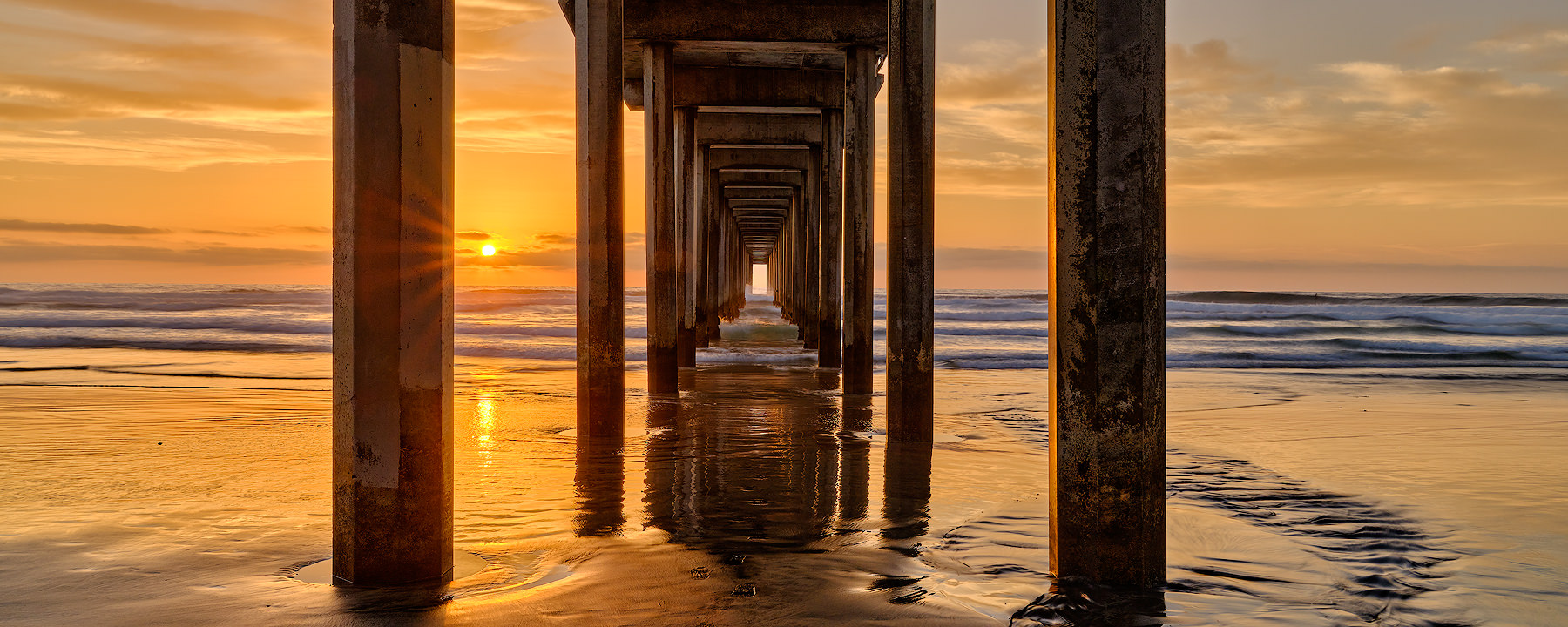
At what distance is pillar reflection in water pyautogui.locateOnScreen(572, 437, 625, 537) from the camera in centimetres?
423

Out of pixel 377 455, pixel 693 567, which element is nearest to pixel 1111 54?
pixel 693 567

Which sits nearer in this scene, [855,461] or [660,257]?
[855,461]

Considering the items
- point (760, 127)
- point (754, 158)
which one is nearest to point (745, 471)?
point (760, 127)

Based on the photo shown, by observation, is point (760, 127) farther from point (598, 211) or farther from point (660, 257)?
point (598, 211)

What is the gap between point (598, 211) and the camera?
6570mm

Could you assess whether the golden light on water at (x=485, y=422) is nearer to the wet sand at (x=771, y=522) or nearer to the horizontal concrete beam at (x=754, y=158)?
the wet sand at (x=771, y=522)

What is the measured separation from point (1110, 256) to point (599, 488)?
295 cm

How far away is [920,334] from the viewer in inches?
269

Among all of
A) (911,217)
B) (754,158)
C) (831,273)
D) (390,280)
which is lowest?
(390,280)

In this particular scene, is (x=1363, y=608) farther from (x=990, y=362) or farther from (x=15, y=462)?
(x=990, y=362)

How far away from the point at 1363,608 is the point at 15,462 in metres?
6.39

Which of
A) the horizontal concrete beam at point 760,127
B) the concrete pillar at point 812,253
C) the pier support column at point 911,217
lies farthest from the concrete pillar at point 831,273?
the pier support column at point 911,217

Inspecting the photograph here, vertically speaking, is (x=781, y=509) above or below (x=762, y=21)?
below

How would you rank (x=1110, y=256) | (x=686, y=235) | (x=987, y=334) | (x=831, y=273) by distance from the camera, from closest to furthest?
(x=1110, y=256) → (x=686, y=235) → (x=831, y=273) → (x=987, y=334)
